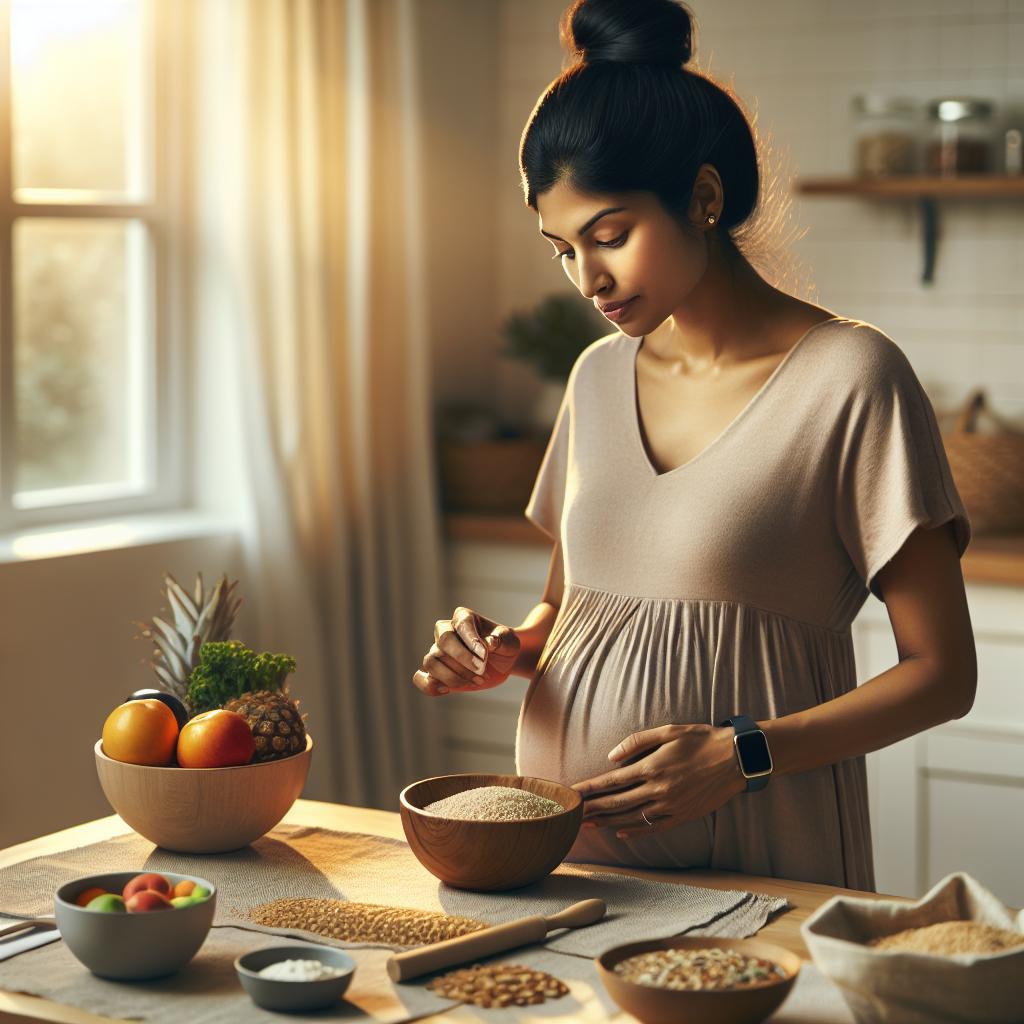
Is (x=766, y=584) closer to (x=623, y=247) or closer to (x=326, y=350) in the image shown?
(x=623, y=247)

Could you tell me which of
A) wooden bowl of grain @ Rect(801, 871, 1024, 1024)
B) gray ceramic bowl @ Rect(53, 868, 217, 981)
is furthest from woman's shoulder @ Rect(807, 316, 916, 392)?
gray ceramic bowl @ Rect(53, 868, 217, 981)

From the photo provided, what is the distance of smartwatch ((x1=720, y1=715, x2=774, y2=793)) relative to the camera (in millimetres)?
1499

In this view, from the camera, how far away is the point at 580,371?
74.7 inches

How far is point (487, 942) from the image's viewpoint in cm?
128

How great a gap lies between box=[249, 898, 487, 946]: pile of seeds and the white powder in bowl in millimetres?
121

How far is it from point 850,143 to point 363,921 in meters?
2.80

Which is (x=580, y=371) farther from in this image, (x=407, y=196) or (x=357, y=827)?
(x=407, y=196)

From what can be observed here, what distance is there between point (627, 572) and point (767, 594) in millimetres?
163

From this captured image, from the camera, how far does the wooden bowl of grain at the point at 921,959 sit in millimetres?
1030

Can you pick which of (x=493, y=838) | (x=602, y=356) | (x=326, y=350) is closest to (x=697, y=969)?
(x=493, y=838)

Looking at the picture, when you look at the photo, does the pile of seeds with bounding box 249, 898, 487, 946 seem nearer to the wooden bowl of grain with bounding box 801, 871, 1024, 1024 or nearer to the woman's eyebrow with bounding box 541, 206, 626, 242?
the wooden bowl of grain with bounding box 801, 871, 1024, 1024

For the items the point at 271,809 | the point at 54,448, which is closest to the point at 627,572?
the point at 271,809

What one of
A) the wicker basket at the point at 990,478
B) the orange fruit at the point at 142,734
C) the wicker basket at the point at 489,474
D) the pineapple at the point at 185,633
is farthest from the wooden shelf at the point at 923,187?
the orange fruit at the point at 142,734

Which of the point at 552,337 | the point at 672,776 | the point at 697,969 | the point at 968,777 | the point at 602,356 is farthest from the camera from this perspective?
the point at 552,337
